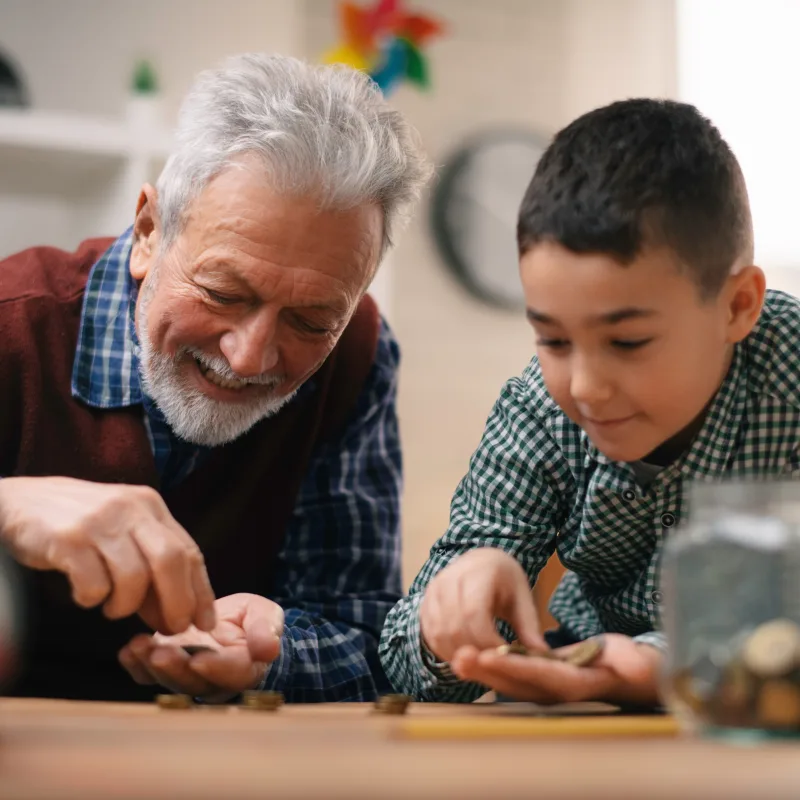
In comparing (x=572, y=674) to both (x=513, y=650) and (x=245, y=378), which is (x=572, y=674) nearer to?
(x=513, y=650)

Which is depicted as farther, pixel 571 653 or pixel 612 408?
pixel 612 408

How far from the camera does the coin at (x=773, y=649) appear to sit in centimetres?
61

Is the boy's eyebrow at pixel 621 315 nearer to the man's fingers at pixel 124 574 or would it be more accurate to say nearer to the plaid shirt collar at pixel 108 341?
the man's fingers at pixel 124 574

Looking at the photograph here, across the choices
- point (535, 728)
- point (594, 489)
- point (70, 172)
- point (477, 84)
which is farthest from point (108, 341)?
point (477, 84)

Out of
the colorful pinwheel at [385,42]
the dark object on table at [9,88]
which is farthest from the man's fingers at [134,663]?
the colorful pinwheel at [385,42]

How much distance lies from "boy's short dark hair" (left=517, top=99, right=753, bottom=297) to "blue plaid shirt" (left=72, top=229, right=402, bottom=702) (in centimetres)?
61

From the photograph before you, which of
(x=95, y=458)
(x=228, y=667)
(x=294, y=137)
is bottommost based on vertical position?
(x=228, y=667)

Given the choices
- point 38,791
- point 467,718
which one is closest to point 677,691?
point 467,718

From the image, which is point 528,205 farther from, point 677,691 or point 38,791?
point 38,791

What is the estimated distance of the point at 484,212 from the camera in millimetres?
3479

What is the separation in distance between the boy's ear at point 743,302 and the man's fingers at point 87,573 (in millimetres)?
621

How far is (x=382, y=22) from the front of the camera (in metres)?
3.31

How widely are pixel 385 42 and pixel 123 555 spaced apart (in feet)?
8.74

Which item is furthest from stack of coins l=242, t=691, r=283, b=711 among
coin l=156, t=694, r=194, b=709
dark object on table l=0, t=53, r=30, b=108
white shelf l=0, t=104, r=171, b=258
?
dark object on table l=0, t=53, r=30, b=108
